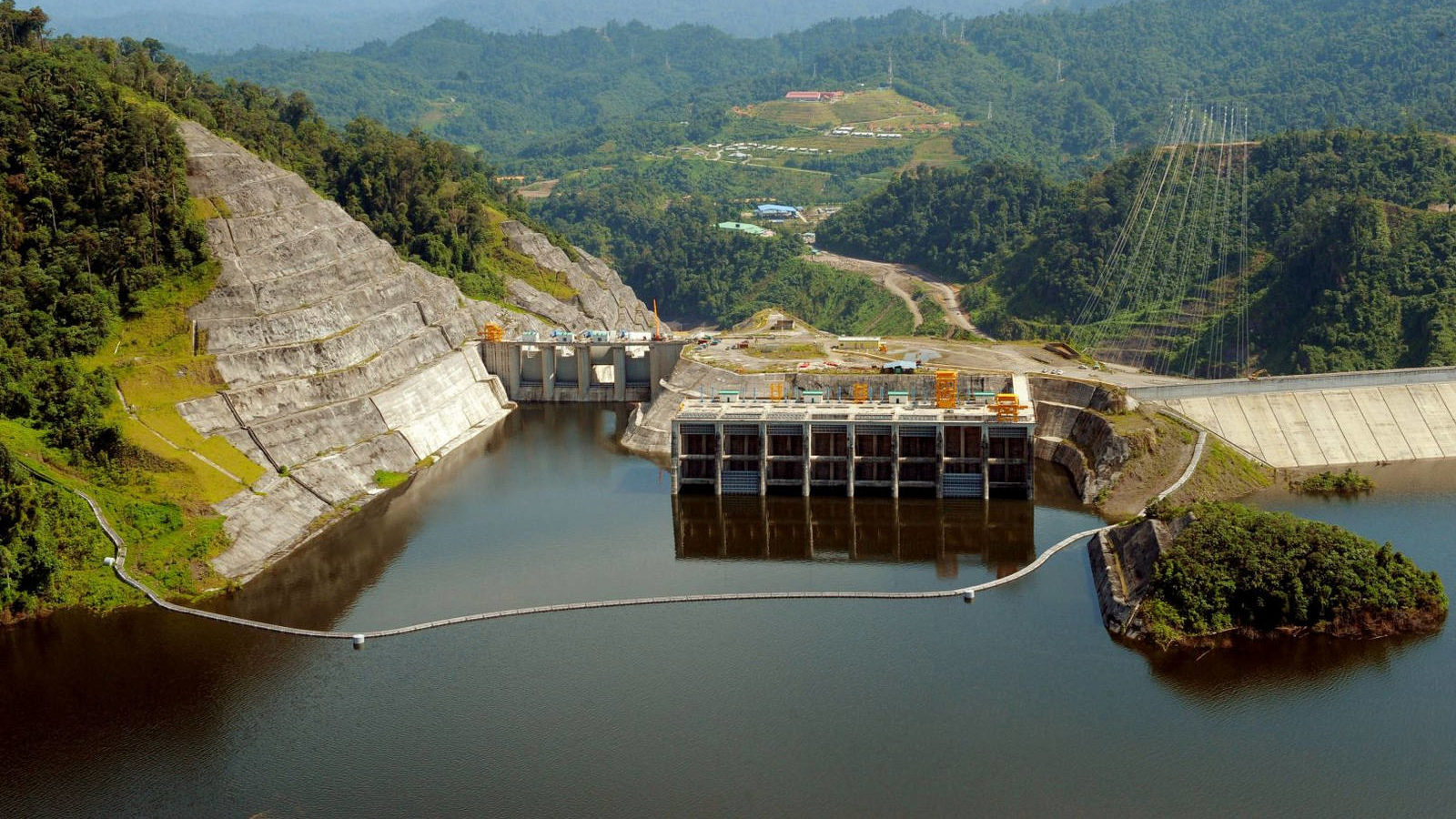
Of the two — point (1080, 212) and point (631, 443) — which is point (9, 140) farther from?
point (1080, 212)

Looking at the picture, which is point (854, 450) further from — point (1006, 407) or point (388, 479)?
point (388, 479)

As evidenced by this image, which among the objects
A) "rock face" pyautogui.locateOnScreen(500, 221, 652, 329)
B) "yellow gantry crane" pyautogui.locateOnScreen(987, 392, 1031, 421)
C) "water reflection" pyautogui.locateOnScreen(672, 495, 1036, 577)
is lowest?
"water reflection" pyautogui.locateOnScreen(672, 495, 1036, 577)

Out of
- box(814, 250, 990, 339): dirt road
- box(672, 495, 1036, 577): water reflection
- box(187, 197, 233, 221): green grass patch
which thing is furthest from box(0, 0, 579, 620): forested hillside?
box(814, 250, 990, 339): dirt road

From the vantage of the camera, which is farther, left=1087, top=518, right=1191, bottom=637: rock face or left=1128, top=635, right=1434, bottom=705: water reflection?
left=1087, top=518, right=1191, bottom=637: rock face

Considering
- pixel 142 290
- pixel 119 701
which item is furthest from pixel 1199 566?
pixel 142 290

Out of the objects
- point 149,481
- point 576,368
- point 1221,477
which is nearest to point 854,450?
point 1221,477

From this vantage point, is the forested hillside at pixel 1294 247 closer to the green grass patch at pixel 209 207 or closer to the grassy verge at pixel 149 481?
the green grass patch at pixel 209 207

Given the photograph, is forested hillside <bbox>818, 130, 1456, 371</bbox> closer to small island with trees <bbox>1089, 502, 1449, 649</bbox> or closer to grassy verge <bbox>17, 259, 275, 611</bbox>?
small island with trees <bbox>1089, 502, 1449, 649</bbox>
